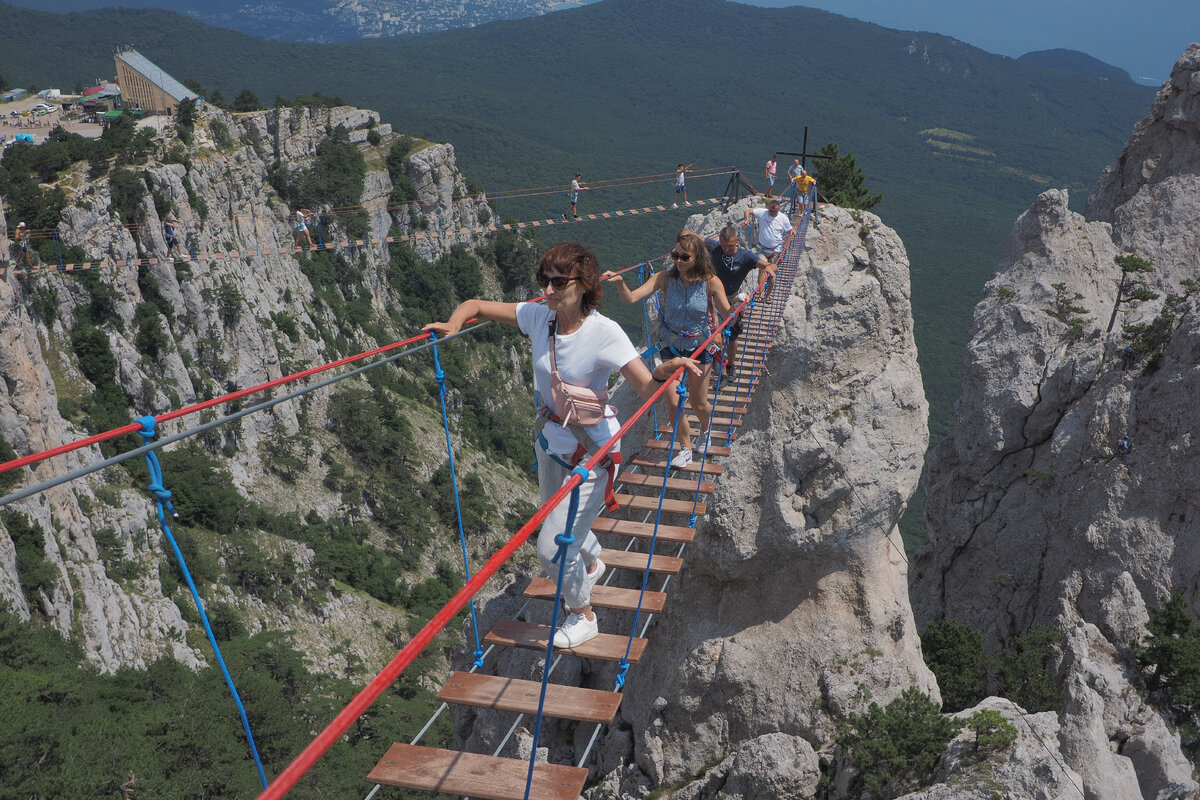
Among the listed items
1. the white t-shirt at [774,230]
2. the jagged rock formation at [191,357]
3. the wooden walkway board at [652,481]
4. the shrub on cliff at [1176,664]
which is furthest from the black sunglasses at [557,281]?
the jagged rock formation at [191,357]

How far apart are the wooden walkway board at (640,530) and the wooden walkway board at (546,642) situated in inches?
59.5

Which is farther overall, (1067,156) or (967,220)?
(1067,156)

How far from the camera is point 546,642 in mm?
6133

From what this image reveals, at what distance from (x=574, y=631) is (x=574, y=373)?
6.10 feet

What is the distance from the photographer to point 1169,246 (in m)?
23.2

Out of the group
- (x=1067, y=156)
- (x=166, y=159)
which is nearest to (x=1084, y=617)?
(x=166, y=159)

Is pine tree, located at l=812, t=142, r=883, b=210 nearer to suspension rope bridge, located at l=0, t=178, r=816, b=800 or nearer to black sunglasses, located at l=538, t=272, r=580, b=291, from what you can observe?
suspension rope bridge, located at l=0, t=178, r=816, b=800

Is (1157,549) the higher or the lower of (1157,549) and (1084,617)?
the higher

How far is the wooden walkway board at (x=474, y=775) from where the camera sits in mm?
5012

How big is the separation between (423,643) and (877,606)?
905cm

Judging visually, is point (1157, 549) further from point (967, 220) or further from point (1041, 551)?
point (967, 220)

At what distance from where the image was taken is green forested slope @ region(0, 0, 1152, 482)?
102 m

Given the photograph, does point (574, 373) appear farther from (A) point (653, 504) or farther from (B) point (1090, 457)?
(B) point (1090, 457)

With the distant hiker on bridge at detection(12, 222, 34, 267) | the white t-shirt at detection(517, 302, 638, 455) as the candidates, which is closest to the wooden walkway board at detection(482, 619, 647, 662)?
the white t-shirt at detection(517, 302, 638, 455)
